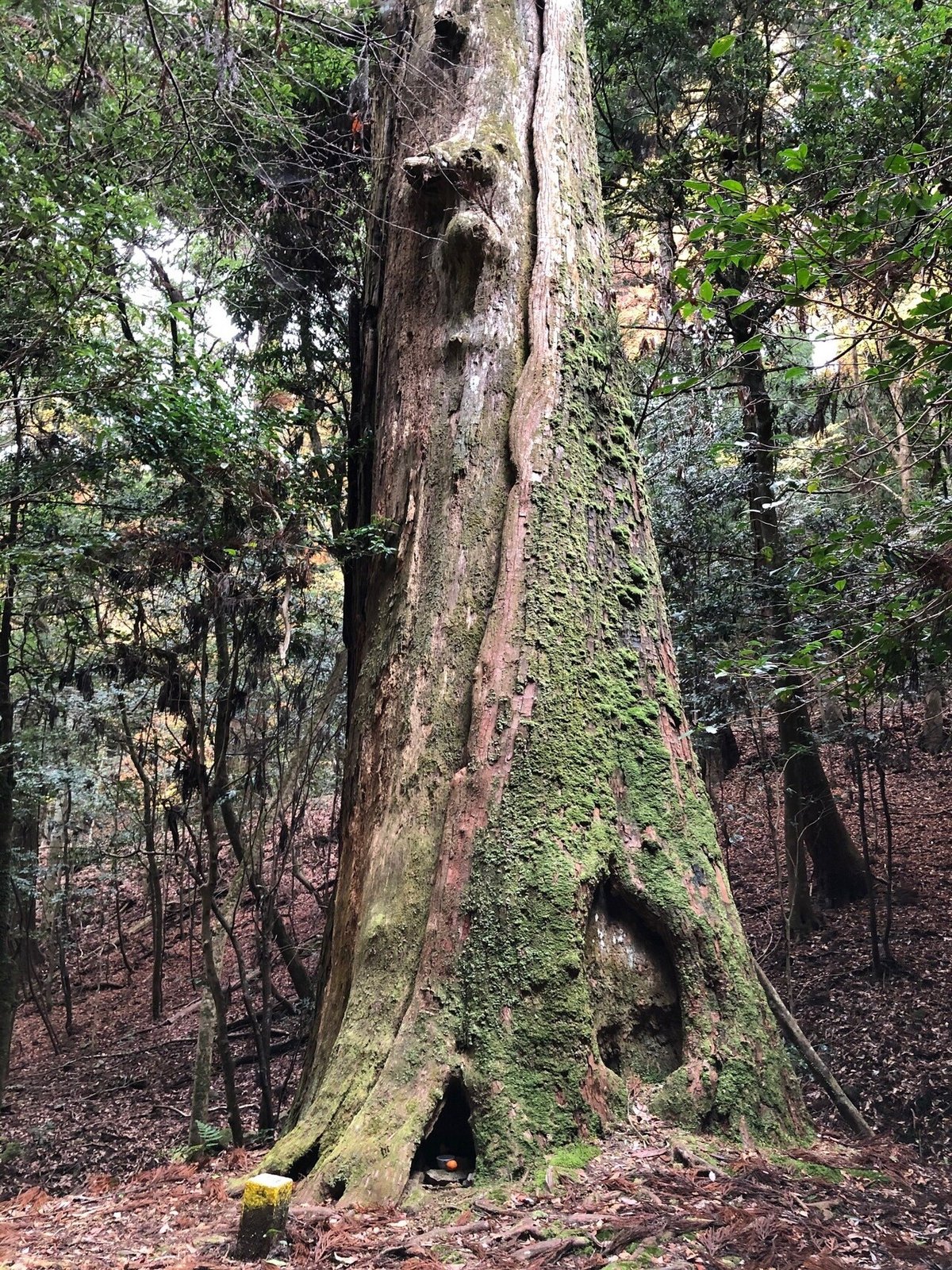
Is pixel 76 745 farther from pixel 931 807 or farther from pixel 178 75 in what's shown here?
pixel 931 807

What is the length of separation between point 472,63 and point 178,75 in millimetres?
2899

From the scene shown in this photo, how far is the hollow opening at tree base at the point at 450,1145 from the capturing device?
2406mm

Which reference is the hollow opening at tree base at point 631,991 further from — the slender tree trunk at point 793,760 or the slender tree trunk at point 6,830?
the slender tree trunk at point 6,830

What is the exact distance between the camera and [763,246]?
305 centimetres

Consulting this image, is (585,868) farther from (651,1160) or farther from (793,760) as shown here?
(793,760)

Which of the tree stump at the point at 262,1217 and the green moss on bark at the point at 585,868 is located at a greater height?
the green moss on bark at the point at 585,868

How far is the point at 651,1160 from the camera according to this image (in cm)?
237

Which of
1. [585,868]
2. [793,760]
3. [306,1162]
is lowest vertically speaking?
[306,1162]

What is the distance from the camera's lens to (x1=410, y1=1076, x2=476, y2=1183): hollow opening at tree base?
7.89 ft

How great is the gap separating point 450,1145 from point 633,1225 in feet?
2.29

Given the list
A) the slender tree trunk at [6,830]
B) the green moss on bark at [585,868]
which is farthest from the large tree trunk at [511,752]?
the slender tree trunk at [6,830]

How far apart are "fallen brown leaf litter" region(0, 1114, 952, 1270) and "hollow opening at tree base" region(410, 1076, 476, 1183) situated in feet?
0.33

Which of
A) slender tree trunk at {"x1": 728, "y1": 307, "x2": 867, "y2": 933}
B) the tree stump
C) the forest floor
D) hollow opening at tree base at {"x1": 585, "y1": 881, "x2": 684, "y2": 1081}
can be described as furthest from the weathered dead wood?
the tree stump

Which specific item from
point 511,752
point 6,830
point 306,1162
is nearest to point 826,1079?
point 511,752
